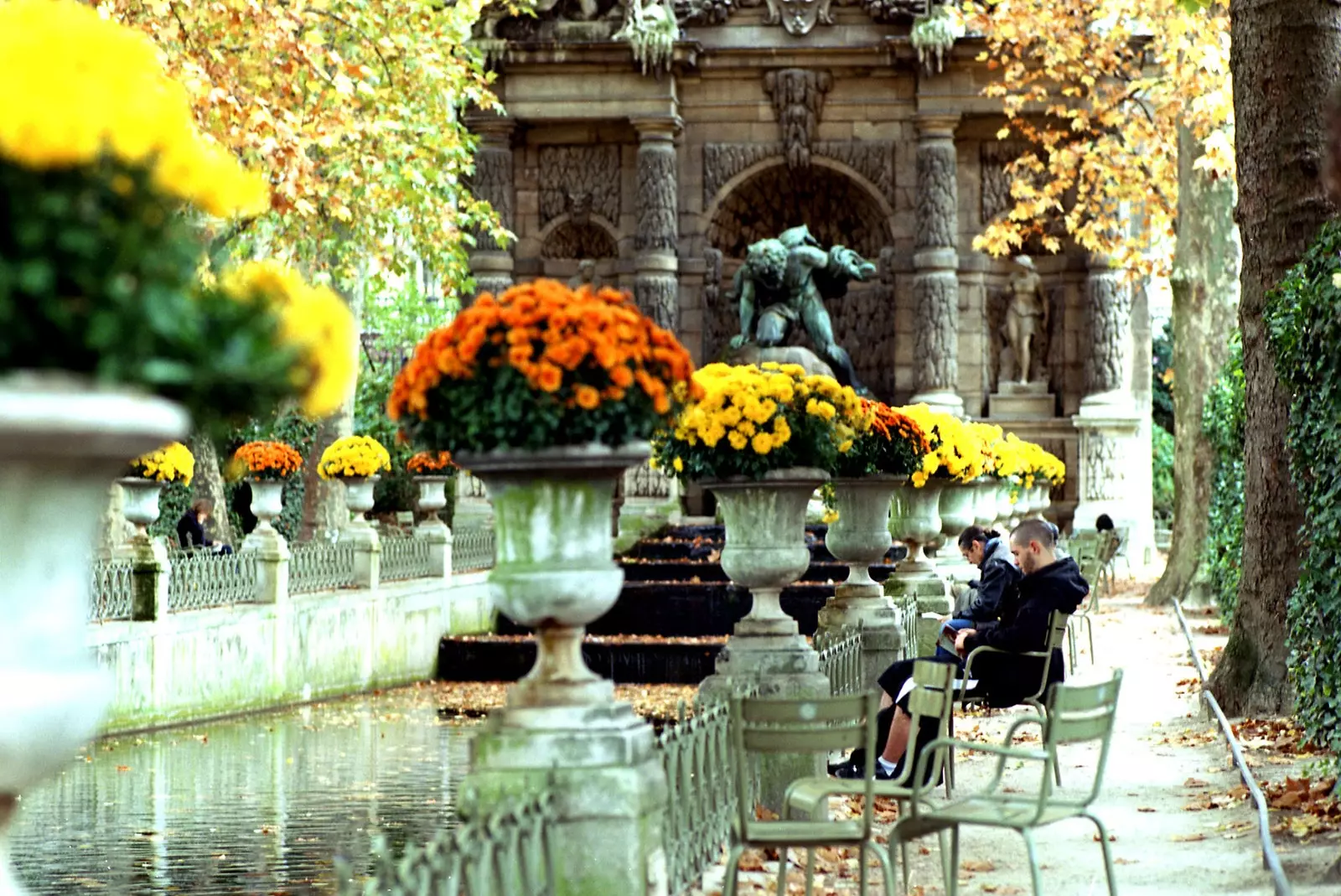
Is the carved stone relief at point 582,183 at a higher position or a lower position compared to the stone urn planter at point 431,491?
higher

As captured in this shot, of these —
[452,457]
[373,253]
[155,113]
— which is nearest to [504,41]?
[373,253]

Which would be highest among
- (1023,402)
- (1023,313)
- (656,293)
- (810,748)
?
(656,293)

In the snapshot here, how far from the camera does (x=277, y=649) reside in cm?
1833

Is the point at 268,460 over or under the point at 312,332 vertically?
over

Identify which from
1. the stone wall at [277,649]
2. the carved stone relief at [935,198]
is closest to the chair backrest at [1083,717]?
the stone wall at [277,649]

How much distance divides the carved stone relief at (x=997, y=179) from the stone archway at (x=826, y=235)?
4.81ft

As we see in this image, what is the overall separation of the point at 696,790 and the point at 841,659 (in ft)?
12.8

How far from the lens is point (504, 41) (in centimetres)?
2881

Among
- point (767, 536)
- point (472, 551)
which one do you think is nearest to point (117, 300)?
point (767, 536)

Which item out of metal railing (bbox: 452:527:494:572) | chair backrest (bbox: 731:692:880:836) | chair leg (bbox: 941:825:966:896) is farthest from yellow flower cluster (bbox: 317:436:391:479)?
chair backrest (bbox: 731:692:880:836)

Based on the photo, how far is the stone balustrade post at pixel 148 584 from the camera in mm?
16391

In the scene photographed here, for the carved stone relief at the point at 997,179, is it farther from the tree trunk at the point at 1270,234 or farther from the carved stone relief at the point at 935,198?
the tree trunk at the point at 1270,234

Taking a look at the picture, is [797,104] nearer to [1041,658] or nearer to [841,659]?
[841,659]

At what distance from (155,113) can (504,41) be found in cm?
2554
